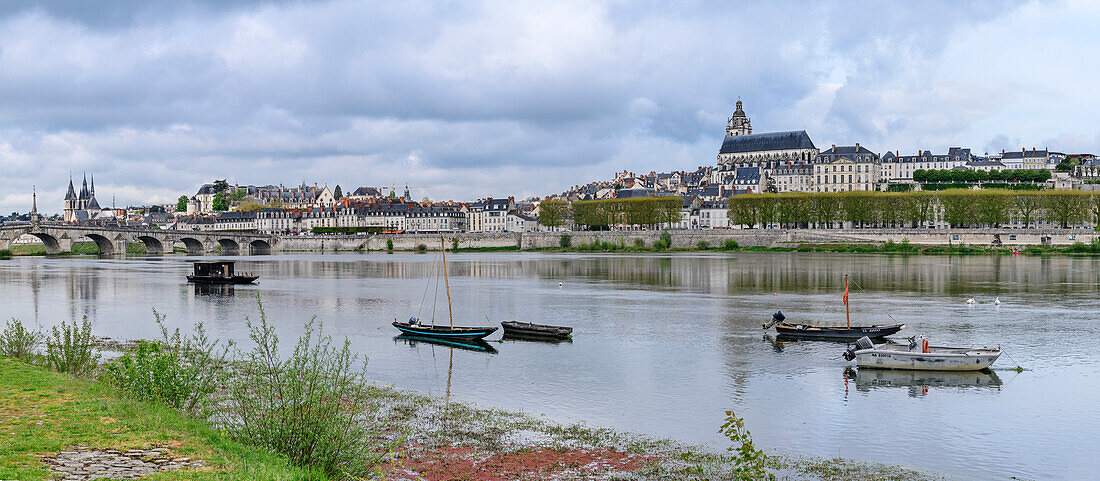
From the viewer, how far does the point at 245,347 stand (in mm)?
27719

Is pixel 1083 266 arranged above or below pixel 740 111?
below

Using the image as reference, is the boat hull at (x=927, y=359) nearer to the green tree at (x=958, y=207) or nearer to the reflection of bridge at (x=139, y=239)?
the green tree at (x=958, y=207)

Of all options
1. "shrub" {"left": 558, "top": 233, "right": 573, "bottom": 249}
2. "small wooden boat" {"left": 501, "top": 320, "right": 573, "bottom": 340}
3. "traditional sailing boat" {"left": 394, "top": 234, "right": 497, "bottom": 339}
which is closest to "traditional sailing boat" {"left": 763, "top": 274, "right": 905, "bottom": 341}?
"small wooden boat" {"left": 501, "top": 320, "right": 573, "bottom": 340}

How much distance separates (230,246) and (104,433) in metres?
126

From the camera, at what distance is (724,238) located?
110 metres

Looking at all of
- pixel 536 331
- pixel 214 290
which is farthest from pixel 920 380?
pixel 214 290

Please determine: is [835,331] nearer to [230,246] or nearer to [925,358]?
[925,358]

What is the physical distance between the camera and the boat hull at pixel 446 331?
2861 centimetres

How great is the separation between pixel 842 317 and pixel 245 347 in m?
22.8

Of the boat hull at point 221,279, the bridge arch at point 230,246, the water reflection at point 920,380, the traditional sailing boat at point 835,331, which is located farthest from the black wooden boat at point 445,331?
the bridge arch at point 230,246

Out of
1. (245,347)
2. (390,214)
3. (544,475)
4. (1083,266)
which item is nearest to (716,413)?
(544,475)

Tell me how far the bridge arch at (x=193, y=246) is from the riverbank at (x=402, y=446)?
113779 millimetres

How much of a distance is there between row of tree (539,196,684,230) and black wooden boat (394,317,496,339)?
3744 inches

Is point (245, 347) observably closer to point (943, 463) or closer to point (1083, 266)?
point (943, 463)
